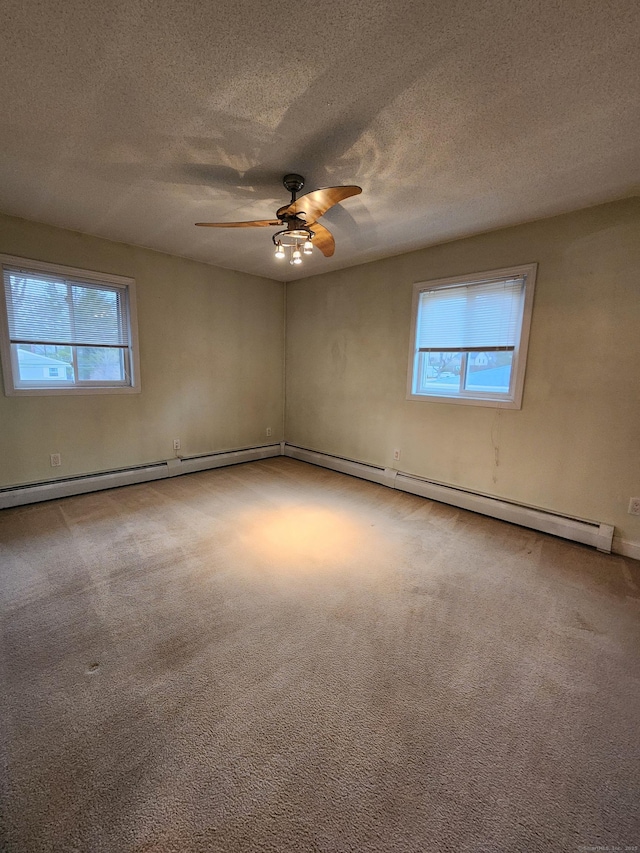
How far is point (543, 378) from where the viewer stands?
9.50ft

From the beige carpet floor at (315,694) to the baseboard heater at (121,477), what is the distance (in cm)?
60

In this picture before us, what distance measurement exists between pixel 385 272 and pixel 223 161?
223 centimetres

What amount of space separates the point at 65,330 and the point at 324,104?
3.04 m

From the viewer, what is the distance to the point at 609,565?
99.0 inches

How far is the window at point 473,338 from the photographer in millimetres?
2998

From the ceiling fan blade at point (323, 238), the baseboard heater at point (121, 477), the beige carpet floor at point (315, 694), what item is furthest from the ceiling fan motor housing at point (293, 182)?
the baseboard heater at point (121, 477)

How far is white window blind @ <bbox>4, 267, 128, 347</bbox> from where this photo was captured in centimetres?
310

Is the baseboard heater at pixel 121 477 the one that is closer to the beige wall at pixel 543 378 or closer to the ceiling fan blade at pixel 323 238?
the beige wall at pixel 543 378

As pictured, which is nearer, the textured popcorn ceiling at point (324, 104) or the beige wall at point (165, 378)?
the textured popcorn ceiling at point (324, 104)

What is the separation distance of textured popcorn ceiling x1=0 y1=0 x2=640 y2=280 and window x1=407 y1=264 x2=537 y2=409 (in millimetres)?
623

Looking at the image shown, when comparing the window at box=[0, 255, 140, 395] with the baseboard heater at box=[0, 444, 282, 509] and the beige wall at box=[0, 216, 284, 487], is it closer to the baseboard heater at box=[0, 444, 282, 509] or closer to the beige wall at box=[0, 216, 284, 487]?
the beige wall at box=[0, 216, 284, 487]

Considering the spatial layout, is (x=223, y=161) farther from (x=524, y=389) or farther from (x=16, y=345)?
(x=524, y=389)

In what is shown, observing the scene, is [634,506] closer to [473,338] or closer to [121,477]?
[473,338]

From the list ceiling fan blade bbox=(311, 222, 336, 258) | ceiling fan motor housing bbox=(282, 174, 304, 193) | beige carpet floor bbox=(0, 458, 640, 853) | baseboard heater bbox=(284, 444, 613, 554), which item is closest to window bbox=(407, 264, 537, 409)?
baseboard heater bbox=(284, 444, 613, 554)
